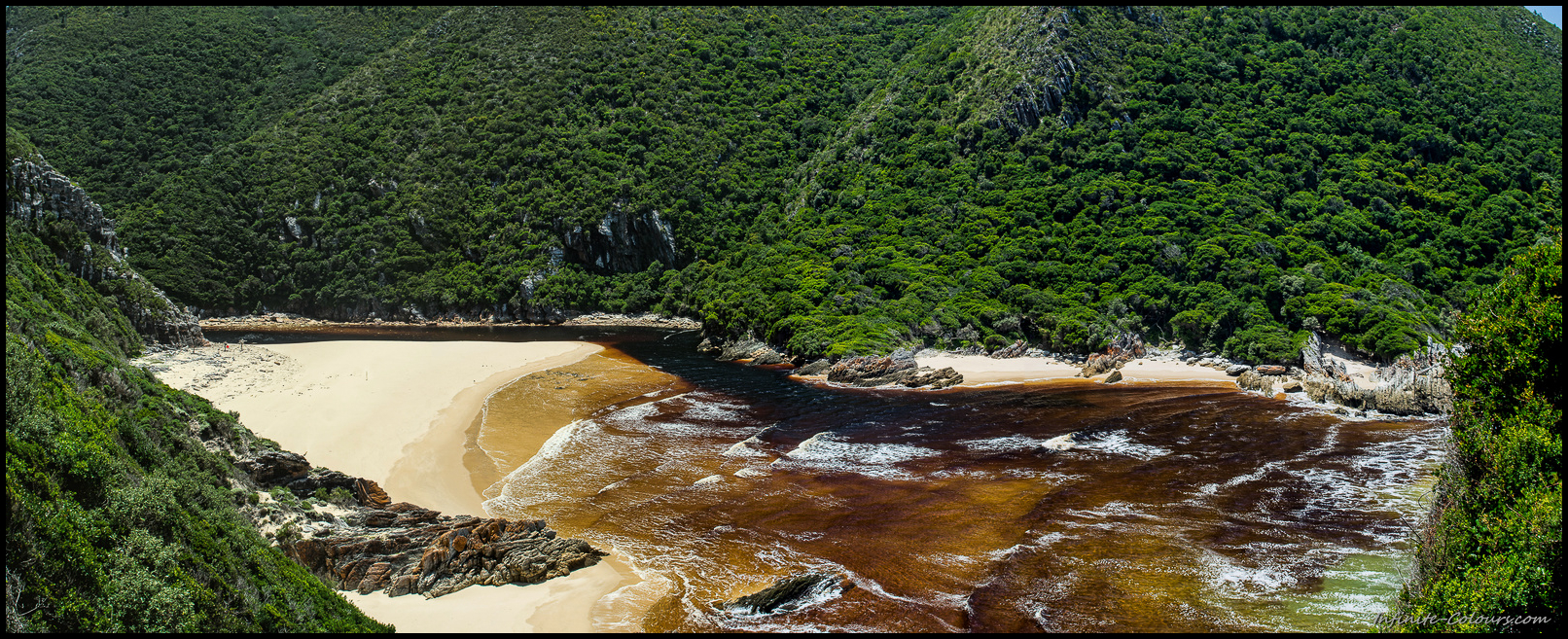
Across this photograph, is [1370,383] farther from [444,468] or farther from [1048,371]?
[444,468]

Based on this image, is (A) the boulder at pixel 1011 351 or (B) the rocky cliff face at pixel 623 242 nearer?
(A) the boulder at pixel 1011 351

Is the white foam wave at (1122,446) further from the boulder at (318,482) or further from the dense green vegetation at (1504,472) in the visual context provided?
the boulder at (318,482)

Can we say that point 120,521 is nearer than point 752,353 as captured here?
Yes

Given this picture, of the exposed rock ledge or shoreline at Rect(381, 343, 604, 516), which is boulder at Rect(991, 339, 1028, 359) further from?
the exposed rock ledge

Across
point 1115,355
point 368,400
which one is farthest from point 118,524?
point 1115,355

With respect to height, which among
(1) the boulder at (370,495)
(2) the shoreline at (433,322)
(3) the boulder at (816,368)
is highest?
(2) the shoreline at (433,322)

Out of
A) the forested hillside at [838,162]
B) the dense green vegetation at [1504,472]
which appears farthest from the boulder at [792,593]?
the forested hillside at [838,162]

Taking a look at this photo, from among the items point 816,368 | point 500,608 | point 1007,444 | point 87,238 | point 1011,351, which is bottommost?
point 500,608

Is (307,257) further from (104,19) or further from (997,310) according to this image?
(997,310)
